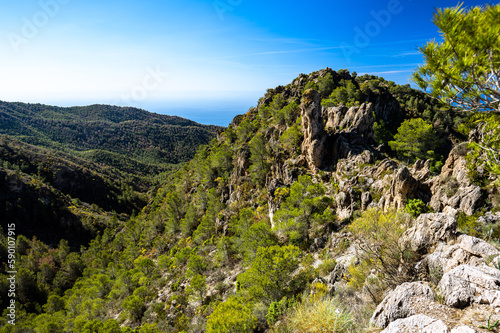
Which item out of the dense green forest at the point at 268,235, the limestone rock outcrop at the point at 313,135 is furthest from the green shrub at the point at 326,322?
the limestone rock outcrop at the point at 313,135

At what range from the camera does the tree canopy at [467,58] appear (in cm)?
626

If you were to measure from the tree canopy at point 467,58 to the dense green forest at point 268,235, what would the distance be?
2.48 feet

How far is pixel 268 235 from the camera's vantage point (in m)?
27.0

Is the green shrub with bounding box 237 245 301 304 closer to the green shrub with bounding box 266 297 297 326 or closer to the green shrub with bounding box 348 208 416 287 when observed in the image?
the green shrub with bounding box 266 297 297 326

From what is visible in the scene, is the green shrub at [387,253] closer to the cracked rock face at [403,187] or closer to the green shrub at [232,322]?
the green shrub at [232,322]

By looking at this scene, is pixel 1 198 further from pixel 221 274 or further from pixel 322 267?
pixel 322 267

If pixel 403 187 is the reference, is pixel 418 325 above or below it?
below

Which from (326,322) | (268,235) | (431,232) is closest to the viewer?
(326,322)

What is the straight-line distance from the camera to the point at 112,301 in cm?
3909

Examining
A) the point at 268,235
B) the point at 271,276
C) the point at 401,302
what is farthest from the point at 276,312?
the point at 268,235

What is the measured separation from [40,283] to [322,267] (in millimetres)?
83111

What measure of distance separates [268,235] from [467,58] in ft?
79.5

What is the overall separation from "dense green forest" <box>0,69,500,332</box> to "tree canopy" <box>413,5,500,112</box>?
2.48ft

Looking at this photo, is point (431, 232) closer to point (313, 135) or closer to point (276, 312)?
point (276, 312)
